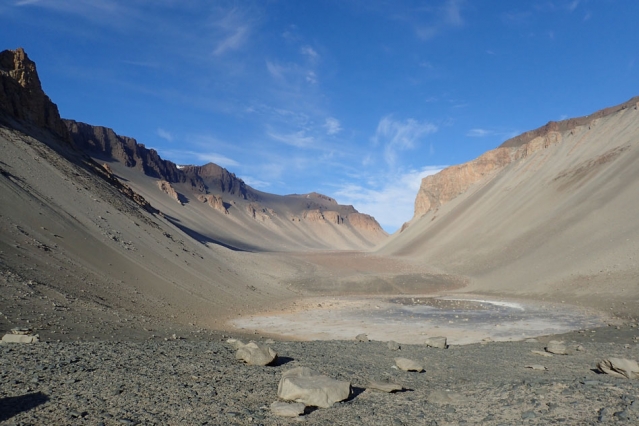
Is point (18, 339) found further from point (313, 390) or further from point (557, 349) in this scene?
point (557, 349)

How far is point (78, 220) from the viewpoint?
19.8 meters

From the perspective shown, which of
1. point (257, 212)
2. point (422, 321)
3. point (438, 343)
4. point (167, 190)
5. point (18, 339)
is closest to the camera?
point (18, 339)

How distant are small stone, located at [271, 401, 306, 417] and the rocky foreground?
0.10 m

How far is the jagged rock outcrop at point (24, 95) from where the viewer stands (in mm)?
30714

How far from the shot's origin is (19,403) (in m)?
4.64

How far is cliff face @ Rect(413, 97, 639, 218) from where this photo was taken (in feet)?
221

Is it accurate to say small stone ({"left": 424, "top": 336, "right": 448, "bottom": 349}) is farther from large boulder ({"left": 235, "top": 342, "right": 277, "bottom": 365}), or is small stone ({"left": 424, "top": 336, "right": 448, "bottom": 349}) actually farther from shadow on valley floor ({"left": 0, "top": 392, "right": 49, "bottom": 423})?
shadow on valley floor ({"left": 0, "top": 392, "right": 49, "bottom": 423})

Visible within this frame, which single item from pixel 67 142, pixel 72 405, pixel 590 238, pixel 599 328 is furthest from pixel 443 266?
pixel 72 405

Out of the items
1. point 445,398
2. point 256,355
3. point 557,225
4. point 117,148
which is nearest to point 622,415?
point 445,398

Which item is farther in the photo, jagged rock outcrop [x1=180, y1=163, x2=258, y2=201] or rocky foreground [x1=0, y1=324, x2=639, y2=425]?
jagged rock outcrop [x1=180, y1=163, x2=258, y2=201]

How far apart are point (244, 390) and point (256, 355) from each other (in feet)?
5.47

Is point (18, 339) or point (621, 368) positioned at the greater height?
point (621, 368)

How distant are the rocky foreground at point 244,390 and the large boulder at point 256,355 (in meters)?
0.16

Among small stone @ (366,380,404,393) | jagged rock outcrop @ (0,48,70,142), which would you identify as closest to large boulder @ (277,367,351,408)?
small stone @ (366,380,404,393)
